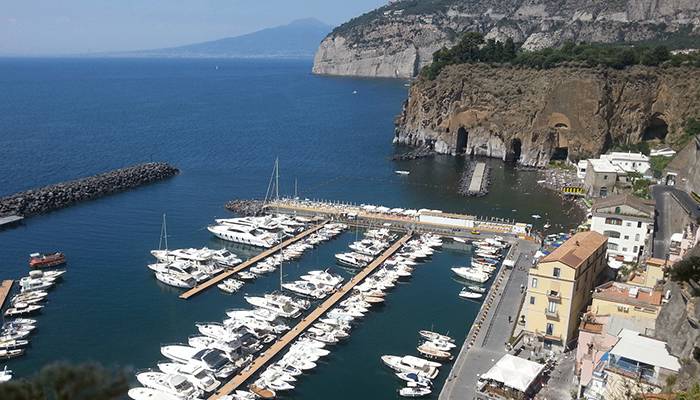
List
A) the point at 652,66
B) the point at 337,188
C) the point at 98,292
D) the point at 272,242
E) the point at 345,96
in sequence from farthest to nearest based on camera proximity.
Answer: the point at 345,96 < the point at 652,66 < the point at 337,188 < the point at 272,242 < the point at 98,292

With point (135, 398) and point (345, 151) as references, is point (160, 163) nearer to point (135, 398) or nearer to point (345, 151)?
point (345, 151)

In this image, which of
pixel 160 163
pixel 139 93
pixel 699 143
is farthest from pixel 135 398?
pixel 139 93

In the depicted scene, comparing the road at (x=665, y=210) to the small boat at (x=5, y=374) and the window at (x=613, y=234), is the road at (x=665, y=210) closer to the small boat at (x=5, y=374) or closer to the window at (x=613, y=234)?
the window at (x=613, y=234)

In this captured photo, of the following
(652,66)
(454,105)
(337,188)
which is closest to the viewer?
(337,188)

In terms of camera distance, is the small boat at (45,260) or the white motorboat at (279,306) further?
the small boat at (45,260)

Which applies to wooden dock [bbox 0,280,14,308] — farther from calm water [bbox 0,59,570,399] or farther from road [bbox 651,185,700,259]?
road [bbox 651,185,700,259]

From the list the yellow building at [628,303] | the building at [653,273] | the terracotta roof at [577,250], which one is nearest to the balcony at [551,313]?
Result: the yellow building at [628,303]
